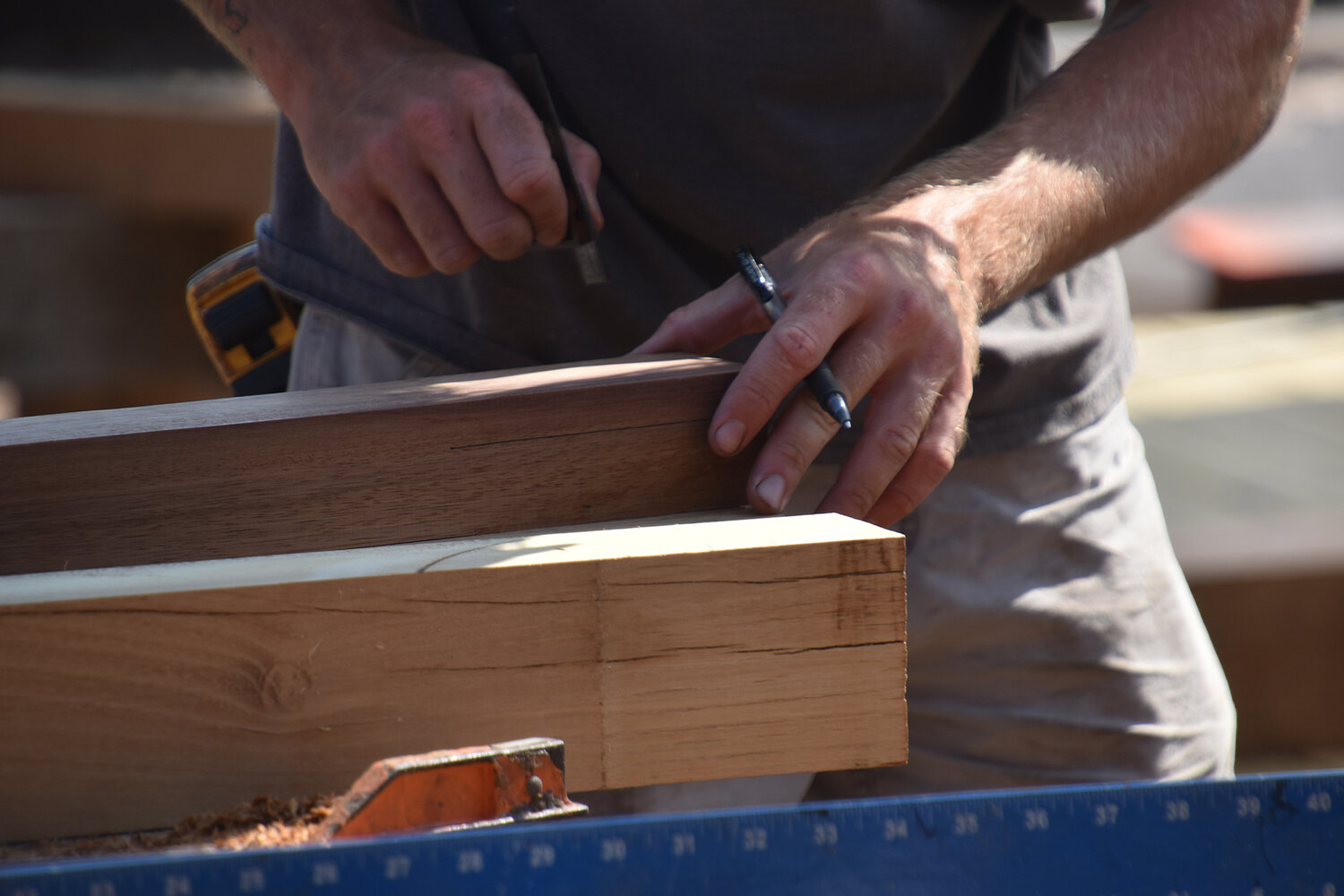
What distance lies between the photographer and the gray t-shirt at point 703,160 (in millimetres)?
1455

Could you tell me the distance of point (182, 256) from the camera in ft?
11.4

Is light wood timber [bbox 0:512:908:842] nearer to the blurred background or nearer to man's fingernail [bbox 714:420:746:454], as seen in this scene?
man's fingernail [bbox 714:420:746:454]

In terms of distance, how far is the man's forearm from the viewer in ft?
4.27

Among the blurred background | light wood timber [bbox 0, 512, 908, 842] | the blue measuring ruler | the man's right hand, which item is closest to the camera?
the blue measuring ruler

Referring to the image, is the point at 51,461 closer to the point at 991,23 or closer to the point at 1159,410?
the point at 991,23

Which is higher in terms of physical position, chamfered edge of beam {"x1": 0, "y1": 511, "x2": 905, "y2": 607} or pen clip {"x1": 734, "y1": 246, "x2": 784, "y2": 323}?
pen clip {"x1": 734, "y1": 246, "x2": 784, "y2": 323}

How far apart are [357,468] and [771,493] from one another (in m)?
0.37

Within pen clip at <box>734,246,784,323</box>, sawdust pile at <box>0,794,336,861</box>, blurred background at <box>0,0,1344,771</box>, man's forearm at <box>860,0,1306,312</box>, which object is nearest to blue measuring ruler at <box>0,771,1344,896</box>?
sawdust pile at <box>0,794,336,861</box>

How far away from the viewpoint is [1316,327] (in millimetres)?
7566

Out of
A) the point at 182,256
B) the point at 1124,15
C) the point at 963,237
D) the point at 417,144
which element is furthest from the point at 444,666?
the point at 182,256

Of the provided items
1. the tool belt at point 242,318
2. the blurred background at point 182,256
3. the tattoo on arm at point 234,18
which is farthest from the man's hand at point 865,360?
the blurred background at point 182,256

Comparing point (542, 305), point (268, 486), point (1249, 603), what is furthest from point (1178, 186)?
point (1249, 603)

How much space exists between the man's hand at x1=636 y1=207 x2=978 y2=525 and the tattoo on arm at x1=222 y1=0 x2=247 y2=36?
0.65 m

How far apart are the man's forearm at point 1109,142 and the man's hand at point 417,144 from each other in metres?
0.35
